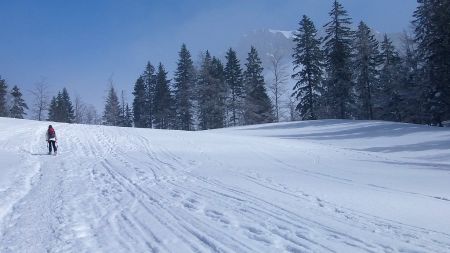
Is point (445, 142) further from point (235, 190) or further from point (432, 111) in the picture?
point (235, 190)

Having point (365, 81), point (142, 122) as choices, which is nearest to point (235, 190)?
point (365, 81)

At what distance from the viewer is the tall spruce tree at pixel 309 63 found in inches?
1832

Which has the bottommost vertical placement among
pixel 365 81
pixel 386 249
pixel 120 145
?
pixel 386 249

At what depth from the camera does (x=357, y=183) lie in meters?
11.9

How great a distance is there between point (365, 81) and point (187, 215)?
42.4 m

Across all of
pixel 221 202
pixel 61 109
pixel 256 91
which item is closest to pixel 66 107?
pixel 61 109

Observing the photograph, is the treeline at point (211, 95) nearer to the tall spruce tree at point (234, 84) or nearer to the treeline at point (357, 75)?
the tall spruce tree at point (234, 84)

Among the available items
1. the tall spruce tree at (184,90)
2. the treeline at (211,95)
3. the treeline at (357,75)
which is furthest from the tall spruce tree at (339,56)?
the tall spruce tree at (184,90)

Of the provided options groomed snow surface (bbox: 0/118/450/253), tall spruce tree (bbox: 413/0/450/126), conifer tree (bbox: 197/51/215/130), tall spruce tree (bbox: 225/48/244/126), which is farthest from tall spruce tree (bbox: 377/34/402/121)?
groomed snow surface (bbox: 0/118/450/253)

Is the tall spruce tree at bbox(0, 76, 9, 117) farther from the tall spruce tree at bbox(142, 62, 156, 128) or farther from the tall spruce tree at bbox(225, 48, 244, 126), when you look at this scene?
the tall spruce tree at bbox(225, 48, 244, 126)

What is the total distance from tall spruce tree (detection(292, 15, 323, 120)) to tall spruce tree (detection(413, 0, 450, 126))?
1143 centimetres

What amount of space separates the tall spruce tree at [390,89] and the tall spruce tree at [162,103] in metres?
30.5

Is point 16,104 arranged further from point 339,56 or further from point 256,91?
point 339,56

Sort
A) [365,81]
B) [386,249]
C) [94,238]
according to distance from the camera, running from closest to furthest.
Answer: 1. [386,249]
2. [94,238]
3. [365,81]
